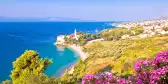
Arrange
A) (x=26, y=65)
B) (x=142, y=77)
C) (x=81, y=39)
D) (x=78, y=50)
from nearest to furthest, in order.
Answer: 1. (x=142, y=77)
2. (x=26, y=65)
3. (x=78, y=50)
4. (x=81, y=39)

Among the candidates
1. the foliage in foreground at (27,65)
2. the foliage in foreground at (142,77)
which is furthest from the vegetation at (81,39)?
the foliage in foreground at (142,77)

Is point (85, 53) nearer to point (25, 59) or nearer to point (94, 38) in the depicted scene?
point (94, 38)

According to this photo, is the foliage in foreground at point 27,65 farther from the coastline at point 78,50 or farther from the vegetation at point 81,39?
the vegetation at point 81,39

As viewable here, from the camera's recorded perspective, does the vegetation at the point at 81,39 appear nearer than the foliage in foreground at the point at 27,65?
No

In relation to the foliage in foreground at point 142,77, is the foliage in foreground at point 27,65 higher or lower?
lower

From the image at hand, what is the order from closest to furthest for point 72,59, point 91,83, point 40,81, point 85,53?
point 91,83, point 40,81, point 72,59, point 85,53

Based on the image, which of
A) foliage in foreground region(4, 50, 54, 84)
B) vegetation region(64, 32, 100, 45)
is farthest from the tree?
vegetation region(64, 32, 100, 45)

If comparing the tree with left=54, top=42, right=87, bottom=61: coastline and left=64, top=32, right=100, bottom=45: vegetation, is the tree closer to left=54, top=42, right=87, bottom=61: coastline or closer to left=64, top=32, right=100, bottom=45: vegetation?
left=54, top=42, right=87, bottom=61: coastline

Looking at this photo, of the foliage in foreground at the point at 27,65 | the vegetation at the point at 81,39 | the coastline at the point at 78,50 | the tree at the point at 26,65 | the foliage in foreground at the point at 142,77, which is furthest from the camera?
the vegetation at the point at 81,39

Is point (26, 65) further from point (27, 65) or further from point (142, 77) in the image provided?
point (142, 77)

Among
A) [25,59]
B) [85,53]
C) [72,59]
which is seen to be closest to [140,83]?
[25,59]

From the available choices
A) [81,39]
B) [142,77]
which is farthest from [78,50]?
[142,77]
